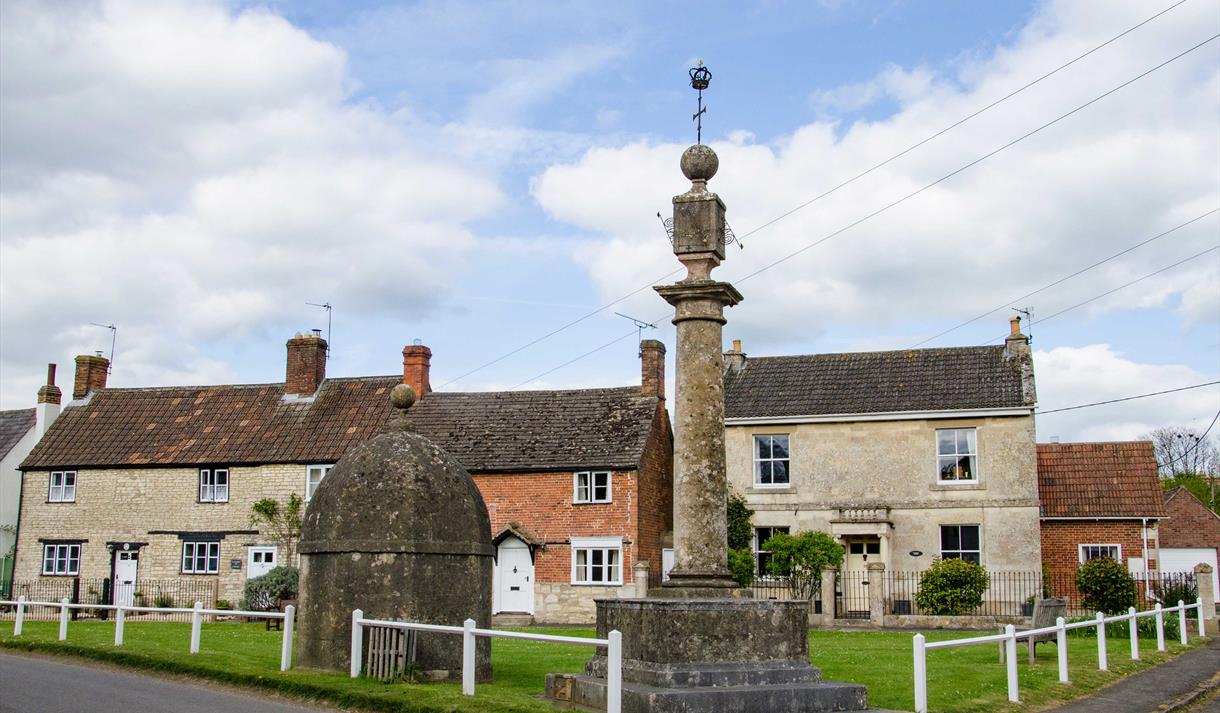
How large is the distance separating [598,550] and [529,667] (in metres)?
15.4

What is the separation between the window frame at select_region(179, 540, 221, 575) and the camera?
3484 cm

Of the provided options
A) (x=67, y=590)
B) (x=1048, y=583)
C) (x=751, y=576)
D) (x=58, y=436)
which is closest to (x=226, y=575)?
(x=67, y=590)

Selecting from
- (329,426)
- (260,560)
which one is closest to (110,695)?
(260,560)

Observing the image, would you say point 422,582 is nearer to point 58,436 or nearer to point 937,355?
point 937,355

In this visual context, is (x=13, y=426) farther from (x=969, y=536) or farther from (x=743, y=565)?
(x=969, y=536)

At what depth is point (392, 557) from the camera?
1448cm

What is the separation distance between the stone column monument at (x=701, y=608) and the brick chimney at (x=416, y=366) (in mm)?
23874

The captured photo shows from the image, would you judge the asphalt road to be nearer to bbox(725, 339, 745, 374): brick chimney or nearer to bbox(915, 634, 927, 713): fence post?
bbox(915, 634, 927, 713): fence post

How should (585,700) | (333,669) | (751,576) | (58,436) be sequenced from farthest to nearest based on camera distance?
(58,436), (751,576), (333,669), (585,700)

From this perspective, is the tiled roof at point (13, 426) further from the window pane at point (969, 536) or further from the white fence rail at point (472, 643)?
the window pane at point (969, 536)

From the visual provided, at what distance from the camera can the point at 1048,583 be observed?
31.0 m

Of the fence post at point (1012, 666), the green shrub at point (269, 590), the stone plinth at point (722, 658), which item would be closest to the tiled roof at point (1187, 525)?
the green shrub at point (269, 590)

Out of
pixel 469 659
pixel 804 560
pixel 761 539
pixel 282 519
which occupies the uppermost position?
pixel 282 519

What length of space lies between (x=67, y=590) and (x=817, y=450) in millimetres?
23465
